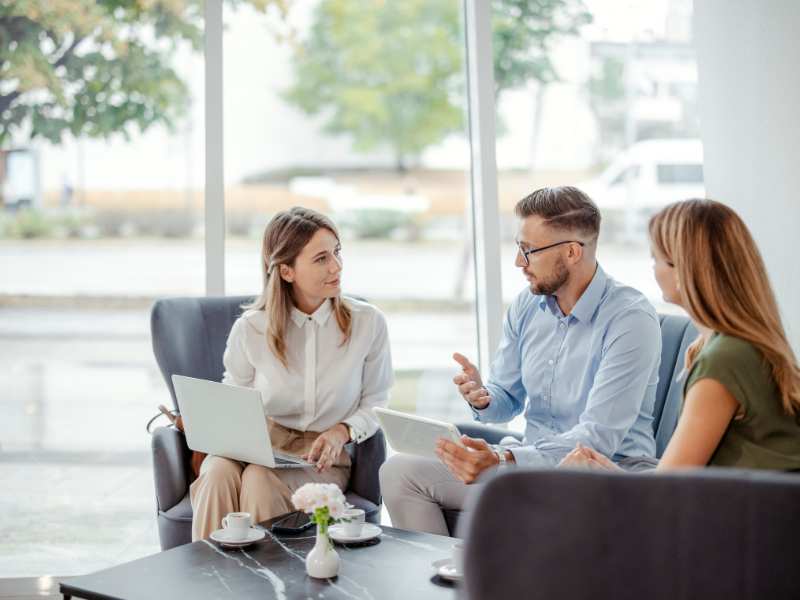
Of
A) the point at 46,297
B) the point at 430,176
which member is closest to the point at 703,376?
the point at 430,176

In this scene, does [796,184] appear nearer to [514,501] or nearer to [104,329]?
[514,501]

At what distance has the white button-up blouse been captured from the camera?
297 centimetres

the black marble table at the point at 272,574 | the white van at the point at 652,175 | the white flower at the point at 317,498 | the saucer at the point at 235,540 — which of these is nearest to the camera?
the black marble table at the point at 272,574

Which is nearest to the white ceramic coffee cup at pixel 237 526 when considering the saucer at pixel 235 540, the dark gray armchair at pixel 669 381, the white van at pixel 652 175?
the saucer at pixel 235 540

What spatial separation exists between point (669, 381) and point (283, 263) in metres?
1.24

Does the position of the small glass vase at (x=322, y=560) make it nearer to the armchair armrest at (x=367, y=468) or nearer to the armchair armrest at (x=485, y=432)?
the armchair armrest at (x=367, y=468)

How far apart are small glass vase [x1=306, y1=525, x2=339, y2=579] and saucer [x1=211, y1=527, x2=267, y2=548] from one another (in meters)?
0.24

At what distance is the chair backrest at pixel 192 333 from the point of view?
3.12 meters

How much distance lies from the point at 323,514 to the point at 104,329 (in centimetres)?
202

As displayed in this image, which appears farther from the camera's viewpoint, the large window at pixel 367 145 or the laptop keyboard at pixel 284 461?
the large window at pixel 367 145

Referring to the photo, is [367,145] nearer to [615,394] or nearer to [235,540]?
[615,394]

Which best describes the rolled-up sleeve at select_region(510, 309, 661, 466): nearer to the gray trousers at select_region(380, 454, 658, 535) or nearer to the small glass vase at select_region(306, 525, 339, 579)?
the gray trousers at select_region(380, 454, 658, 535)

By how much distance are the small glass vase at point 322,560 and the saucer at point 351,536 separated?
0.20 meters

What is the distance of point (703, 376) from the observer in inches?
69.1
